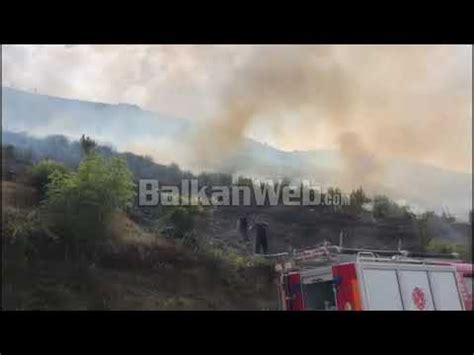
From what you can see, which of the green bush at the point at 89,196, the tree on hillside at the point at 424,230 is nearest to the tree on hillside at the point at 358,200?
the tree on hillside at the point at 424,230

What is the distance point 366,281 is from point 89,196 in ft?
10.5

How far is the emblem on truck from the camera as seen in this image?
274 inches

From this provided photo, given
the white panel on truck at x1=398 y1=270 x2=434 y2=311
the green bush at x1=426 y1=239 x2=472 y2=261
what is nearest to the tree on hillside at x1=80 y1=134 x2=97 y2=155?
the white panel on truck at x1=398 y1=270 x2=434 y2=311

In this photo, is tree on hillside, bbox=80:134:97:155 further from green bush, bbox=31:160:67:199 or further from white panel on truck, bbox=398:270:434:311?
white panel on truck, bbox=398:270:434:311

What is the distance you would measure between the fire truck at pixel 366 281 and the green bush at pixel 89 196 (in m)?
1.96

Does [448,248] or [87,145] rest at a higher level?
[87,145]

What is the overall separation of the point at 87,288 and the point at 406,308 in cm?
345

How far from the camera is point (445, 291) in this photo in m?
7.36

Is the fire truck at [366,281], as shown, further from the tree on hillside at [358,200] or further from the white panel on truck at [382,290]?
the tree on hillside at [358,200]

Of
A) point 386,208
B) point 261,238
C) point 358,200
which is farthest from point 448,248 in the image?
point 261,238

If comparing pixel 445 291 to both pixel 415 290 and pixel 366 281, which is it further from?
pixel 366 281

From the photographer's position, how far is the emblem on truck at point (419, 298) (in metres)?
6.96
